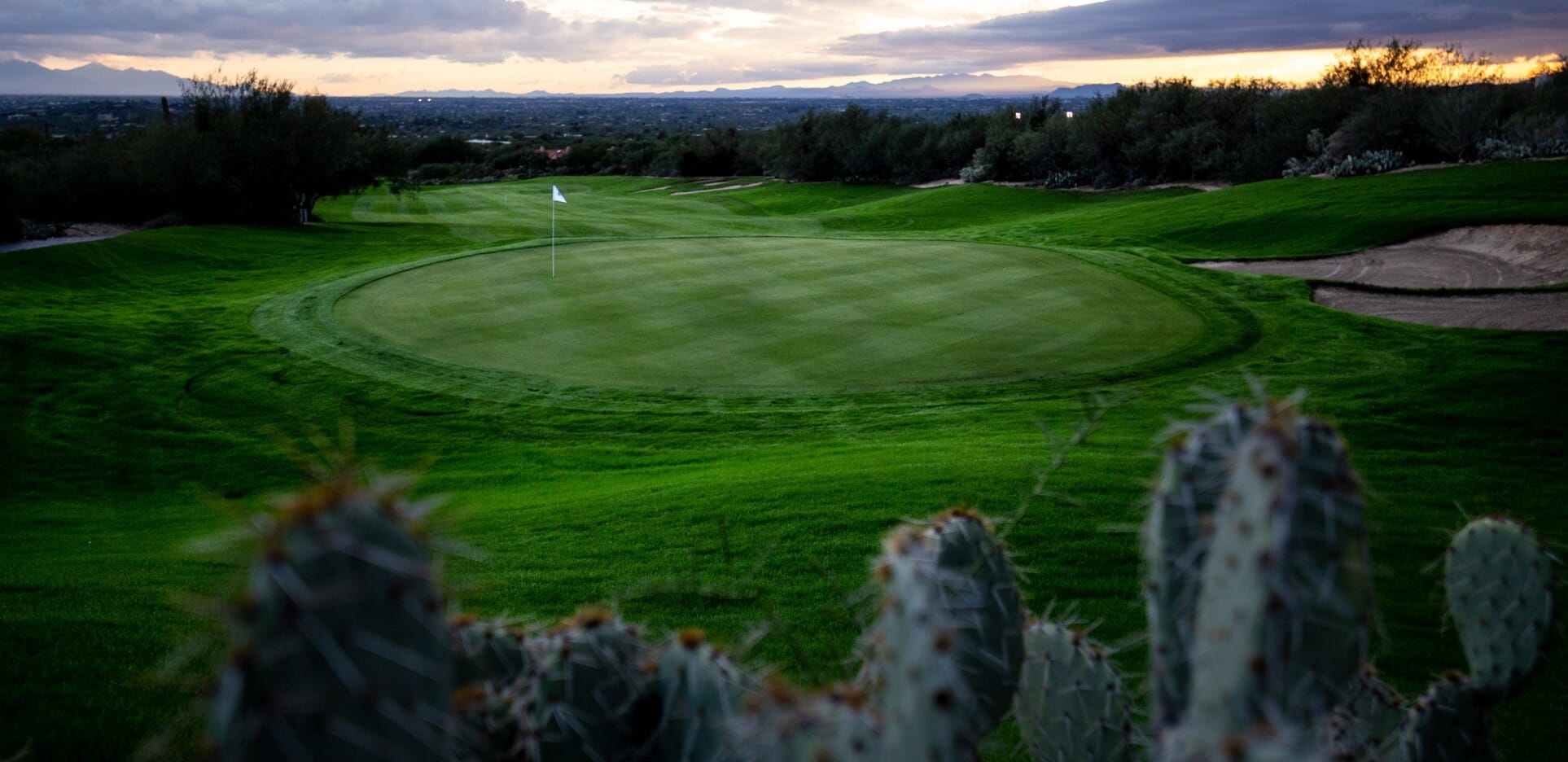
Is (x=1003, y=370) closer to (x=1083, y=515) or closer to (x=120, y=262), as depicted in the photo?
(x=1083, y=515)

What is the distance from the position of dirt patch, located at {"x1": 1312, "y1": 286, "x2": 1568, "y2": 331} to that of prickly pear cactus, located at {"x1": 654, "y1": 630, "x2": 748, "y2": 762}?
15242mm

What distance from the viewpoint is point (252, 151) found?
30375mm

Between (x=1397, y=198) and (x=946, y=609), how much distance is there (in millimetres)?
27139

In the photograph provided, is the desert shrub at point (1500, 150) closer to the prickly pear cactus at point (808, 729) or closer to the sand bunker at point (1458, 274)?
the sand bunker at point (1458, 274)

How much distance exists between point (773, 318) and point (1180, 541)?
13.4 meters

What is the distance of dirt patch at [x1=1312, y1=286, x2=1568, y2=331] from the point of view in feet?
46.3

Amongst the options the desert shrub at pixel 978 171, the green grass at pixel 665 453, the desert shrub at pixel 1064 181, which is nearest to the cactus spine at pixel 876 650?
the green grass at pixel 665 453

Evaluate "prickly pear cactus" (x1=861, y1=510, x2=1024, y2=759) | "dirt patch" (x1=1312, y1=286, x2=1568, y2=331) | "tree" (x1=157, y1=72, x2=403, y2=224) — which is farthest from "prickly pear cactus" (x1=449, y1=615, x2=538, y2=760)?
"tree" (x1=157, y1=72, x2=403, y2=224)

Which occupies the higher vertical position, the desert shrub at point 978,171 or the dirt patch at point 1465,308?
the desert shrub at point 978,171

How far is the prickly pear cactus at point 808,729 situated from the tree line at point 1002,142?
30.0m

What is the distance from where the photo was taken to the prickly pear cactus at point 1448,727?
3031 mm

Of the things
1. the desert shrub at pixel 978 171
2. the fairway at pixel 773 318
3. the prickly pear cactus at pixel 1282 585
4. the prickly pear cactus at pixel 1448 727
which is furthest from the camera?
the desert shrub at pixel 978 171

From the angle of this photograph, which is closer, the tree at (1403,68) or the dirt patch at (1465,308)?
the dirt patch at (1465,308)

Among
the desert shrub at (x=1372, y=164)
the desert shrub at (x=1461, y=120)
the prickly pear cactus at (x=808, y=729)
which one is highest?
the desert shrub at (x=1461, y=120)
